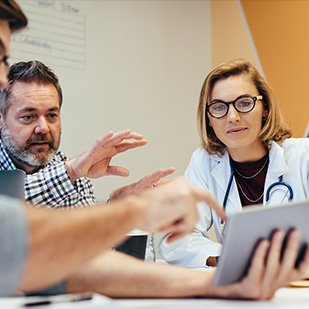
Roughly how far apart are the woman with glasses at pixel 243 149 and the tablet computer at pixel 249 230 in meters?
1.12

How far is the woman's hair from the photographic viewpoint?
2268mm

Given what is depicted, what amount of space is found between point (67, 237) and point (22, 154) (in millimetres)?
1614

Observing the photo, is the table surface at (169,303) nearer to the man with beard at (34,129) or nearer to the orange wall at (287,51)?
the man with beard at (34,129)

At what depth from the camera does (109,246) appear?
→ 0.79 meters

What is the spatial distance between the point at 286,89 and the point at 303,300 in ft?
6.93

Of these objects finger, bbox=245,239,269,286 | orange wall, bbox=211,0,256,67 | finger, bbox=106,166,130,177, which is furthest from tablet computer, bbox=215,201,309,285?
orange wall, bbox=211,0,256,67

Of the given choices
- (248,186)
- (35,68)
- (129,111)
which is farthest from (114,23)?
(248,186)

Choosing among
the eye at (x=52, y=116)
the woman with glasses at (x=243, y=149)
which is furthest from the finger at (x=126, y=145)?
the eye at (x=52, y=116)

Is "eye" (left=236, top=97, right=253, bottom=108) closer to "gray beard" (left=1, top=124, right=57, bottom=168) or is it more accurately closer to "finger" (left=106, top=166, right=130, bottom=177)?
"finger" (left=106, top=166, right=130, bottom=177)

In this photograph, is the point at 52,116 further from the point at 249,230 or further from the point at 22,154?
the point at 249,230

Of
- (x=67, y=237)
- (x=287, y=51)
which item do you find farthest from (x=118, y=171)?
(x=287, y=51)

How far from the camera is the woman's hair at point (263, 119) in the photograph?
2268 millimetres

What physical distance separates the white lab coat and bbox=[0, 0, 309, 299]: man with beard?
799 millimetres

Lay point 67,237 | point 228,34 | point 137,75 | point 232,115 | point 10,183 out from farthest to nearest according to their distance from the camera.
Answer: point 228,34
point 137,75
point 232,115
point 10,183
point 67,237
